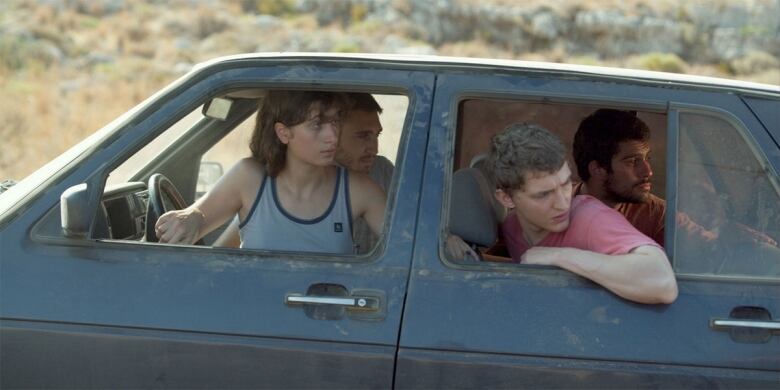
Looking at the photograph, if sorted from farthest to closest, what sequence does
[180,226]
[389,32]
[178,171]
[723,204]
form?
[389,32], [178,171], [180,226], [723,204]

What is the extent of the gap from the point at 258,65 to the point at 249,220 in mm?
569

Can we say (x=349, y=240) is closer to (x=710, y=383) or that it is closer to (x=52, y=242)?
(x=52, y=242)

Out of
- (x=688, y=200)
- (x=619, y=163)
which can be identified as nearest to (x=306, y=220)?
(x=688, y=200)

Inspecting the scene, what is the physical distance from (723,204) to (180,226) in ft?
5.65

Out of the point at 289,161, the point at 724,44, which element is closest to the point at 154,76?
the point at 724,44

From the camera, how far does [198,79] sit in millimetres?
3047

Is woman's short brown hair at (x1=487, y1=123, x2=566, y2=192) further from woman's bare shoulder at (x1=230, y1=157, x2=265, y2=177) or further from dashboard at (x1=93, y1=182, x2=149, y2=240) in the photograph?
dashboard at (x1=93, y1=182, x2=149, y2=240)

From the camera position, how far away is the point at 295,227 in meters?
3.27

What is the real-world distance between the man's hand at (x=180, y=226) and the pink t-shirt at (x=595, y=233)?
3.51 ft

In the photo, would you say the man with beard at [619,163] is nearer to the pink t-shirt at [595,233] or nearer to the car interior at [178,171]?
the pink t-shirt at [595,233]

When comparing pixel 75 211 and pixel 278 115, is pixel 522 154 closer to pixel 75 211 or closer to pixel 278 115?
pixel 278 115

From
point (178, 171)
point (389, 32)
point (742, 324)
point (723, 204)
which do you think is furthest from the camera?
point (389, 32)

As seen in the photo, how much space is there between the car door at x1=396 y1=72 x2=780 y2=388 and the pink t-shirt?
0.42ft

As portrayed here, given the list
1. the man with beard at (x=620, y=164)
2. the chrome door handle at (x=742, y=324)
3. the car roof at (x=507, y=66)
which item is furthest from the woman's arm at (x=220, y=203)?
the chrome door handle at (x=742, y=324)
